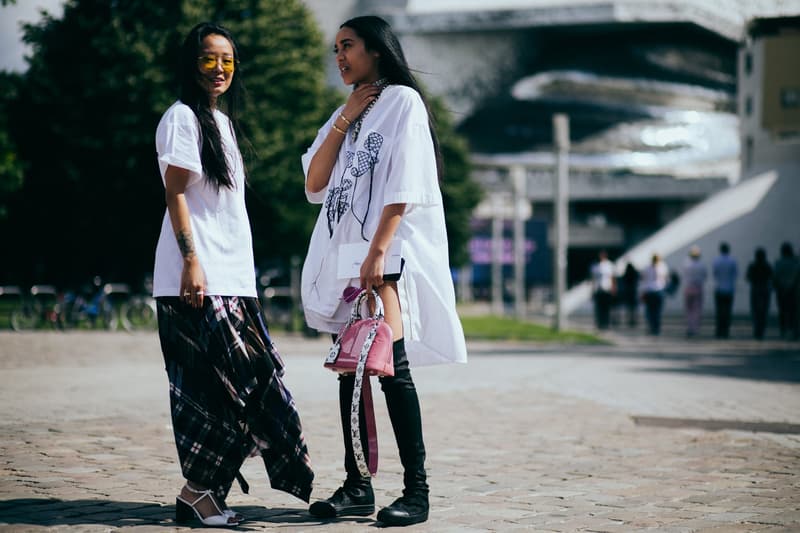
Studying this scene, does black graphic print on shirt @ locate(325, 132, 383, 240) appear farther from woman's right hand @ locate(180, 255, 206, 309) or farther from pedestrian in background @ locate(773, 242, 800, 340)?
pedestrian in background @ locate(773, 242, 800, 340)

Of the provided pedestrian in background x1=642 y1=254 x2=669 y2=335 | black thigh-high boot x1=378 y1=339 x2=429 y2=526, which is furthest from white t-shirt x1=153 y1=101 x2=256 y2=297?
pedestrian in background x1=642 y1=254 x2=669 y2=335

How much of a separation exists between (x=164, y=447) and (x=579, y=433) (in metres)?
2.78

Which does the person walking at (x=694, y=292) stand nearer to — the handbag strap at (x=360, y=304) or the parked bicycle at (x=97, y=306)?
the parked bicycle at (x=97, y=306)

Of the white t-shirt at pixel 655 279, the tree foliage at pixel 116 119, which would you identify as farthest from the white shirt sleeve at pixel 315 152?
the white t-shirt at pixel 655 279

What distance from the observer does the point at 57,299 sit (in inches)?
955

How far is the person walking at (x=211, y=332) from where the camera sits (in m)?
4.54

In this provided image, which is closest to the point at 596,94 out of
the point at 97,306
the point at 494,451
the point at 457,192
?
the point at 457,192

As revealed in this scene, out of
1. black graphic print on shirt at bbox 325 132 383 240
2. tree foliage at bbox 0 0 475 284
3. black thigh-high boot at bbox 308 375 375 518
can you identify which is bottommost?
black thigh-high boot at bbox 308 375 375 518

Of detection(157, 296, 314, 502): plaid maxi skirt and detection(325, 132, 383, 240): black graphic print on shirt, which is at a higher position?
detection(325, 132, 383, 240): black graphic print on shirt

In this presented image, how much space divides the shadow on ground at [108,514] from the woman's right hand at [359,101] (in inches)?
64.8

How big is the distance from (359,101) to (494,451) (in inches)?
112

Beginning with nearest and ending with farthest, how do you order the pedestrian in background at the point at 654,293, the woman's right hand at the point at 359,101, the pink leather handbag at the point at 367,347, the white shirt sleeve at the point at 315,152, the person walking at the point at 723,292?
1. the pink leather handbag at the point at 367,347
2. the woman's right hand at the point at 359,101
3. the white shirt sleeve at the point at 315,152
4. the person walking at the point at 723,292
5. the pedestrian in background at the point at 654,293

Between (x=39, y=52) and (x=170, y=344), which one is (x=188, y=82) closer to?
(x=170, y=344)

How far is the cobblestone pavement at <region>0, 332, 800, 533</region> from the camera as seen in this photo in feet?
15.6
